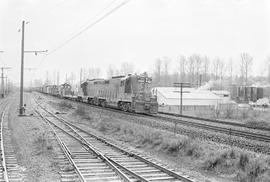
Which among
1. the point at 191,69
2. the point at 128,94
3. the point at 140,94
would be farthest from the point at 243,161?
the point at 191,69

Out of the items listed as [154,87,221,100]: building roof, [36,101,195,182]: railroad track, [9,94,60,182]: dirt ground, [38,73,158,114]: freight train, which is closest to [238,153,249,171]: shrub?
[36,101,195,182]: railroad track

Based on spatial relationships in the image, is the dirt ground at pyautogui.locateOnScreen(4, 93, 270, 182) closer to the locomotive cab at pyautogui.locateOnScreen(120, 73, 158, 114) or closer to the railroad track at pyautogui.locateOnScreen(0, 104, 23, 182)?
the railroad track at pyautogui.locateOnScreen(0, 104, 23, 182)

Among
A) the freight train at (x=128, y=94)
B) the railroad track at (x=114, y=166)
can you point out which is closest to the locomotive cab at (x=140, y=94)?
the freight train at (x=128, y=94)

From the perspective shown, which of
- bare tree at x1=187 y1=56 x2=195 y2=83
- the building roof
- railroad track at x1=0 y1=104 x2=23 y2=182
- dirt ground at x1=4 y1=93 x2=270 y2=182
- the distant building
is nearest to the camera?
railroad track at x1=0 y1=104 x2=23 y2=182

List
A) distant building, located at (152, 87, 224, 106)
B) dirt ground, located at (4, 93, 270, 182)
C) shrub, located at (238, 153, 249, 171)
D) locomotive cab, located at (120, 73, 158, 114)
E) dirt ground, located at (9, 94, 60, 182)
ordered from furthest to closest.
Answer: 1. distant building, located at (152, 87, 224, 106)
2. locomotive cab, located at (120, 73, 158, 114)
3. shrub, located at (238, 153, 249, 171)
4. dirt ground, located at (4, 93, 270, 182)
5. dirt ground, located at (9, 94, 60, 182)

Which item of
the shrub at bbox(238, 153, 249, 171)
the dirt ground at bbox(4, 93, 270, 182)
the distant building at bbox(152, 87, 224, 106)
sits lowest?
the dirt ground at bbox(4, 93, 270, 182)

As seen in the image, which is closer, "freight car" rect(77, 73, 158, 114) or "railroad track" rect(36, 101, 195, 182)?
"railroad track" rect(36, 101, 195, 182)

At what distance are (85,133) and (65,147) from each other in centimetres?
524

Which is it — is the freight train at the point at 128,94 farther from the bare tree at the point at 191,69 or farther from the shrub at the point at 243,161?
Result: the bare tree at the point at 191,69

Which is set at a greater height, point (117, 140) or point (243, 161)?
point (243, 161)

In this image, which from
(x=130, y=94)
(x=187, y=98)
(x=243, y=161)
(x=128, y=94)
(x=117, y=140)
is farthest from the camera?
(x=187, y=98)

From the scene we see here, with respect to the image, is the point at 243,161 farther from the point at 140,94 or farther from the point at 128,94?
the point at 128,94

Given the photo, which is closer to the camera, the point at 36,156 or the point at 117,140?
the point at 36,156

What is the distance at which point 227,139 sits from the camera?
51.0ft
